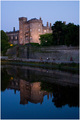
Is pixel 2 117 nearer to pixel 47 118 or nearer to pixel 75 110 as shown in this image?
pixel 47 118

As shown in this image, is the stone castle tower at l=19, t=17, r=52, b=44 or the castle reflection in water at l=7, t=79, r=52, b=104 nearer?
the castle reflection in water at l=7, t=79, r=52, b=104

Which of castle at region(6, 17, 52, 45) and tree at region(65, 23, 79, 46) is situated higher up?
castle at region(6, 17, 52, 45)

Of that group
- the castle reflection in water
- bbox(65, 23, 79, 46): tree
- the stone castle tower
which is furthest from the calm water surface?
the stone castle tower

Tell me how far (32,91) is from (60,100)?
11.1ft

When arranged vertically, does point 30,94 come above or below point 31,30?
below

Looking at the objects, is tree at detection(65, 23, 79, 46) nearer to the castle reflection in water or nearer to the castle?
the castle reflection in water

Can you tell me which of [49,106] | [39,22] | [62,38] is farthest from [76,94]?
[39,22]

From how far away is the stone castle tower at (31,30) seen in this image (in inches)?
2306

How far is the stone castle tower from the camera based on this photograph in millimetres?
58562

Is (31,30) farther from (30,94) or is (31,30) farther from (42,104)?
(42,104)

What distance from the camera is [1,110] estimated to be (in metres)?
9.30

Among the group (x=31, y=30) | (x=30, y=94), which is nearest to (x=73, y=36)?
(x=30, y=94)

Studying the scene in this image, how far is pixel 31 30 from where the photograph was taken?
5969cm

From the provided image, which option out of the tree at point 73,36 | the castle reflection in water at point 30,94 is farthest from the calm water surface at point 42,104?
the tree at point 73,36
